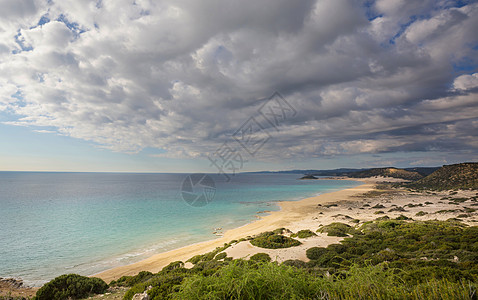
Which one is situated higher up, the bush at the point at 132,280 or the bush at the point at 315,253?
the bush at the point at 315,253

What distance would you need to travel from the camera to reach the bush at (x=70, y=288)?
8.51 metres

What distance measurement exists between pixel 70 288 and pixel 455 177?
10101 centimetres

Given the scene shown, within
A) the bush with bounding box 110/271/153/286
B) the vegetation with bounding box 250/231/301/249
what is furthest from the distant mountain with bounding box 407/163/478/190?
the bush with bounding box 110/271/153/286

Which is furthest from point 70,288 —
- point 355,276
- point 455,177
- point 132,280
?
point 455,177

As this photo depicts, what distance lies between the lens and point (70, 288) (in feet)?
28.9

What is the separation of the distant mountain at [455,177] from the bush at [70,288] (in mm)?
81523

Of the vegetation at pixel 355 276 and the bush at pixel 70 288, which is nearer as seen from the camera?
the vegetation at pixel 355 276

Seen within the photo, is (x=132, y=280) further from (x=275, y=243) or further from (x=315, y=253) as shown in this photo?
(x=315, y=253)

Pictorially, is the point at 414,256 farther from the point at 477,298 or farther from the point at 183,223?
the point at 183,223

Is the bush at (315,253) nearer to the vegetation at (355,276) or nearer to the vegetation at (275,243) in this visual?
the vegetation at (355,276)

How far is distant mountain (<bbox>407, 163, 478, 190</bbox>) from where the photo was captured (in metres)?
63.2

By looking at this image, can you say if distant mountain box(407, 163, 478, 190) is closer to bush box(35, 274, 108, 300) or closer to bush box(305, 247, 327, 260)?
bush box(305, 247, 327, 260)

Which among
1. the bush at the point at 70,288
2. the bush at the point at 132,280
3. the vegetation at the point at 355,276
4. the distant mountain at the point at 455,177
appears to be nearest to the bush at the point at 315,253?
the vegetation at the point at 355,276

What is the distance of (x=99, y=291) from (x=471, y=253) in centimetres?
1674
